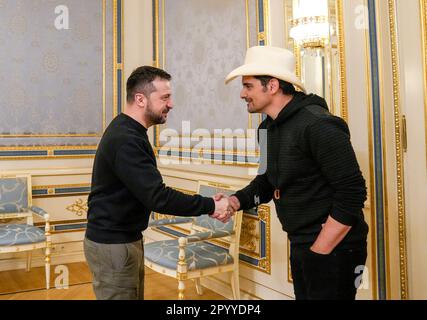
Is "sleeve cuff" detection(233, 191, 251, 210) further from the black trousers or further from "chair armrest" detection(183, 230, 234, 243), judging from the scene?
"chair armrest" detection(183, 230, 234, 243)

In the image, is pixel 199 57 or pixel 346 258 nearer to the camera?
pixel 346 258

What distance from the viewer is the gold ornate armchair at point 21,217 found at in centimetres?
310

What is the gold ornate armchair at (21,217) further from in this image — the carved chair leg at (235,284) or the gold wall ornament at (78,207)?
the carved chair leg at (235,284)

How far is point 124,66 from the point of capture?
14.0 ft

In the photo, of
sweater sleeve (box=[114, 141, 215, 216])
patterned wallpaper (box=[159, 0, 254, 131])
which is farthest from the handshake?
patterned wallpaper (box=[159, 0, 254, 131])

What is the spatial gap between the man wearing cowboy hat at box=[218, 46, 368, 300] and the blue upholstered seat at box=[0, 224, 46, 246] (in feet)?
7.32

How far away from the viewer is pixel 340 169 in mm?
1336

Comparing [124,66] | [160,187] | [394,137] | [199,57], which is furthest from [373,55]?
[124,66]

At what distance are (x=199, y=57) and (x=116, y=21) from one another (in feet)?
4.07

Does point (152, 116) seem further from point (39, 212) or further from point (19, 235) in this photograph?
point (39, 212)

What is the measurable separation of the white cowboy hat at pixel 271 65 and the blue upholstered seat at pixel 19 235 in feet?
7.32

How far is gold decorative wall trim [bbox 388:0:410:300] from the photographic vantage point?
1.96m

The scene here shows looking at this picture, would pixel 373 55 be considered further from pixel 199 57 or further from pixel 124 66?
pixel 124 66

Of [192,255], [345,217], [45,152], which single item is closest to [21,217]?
[45,152]
